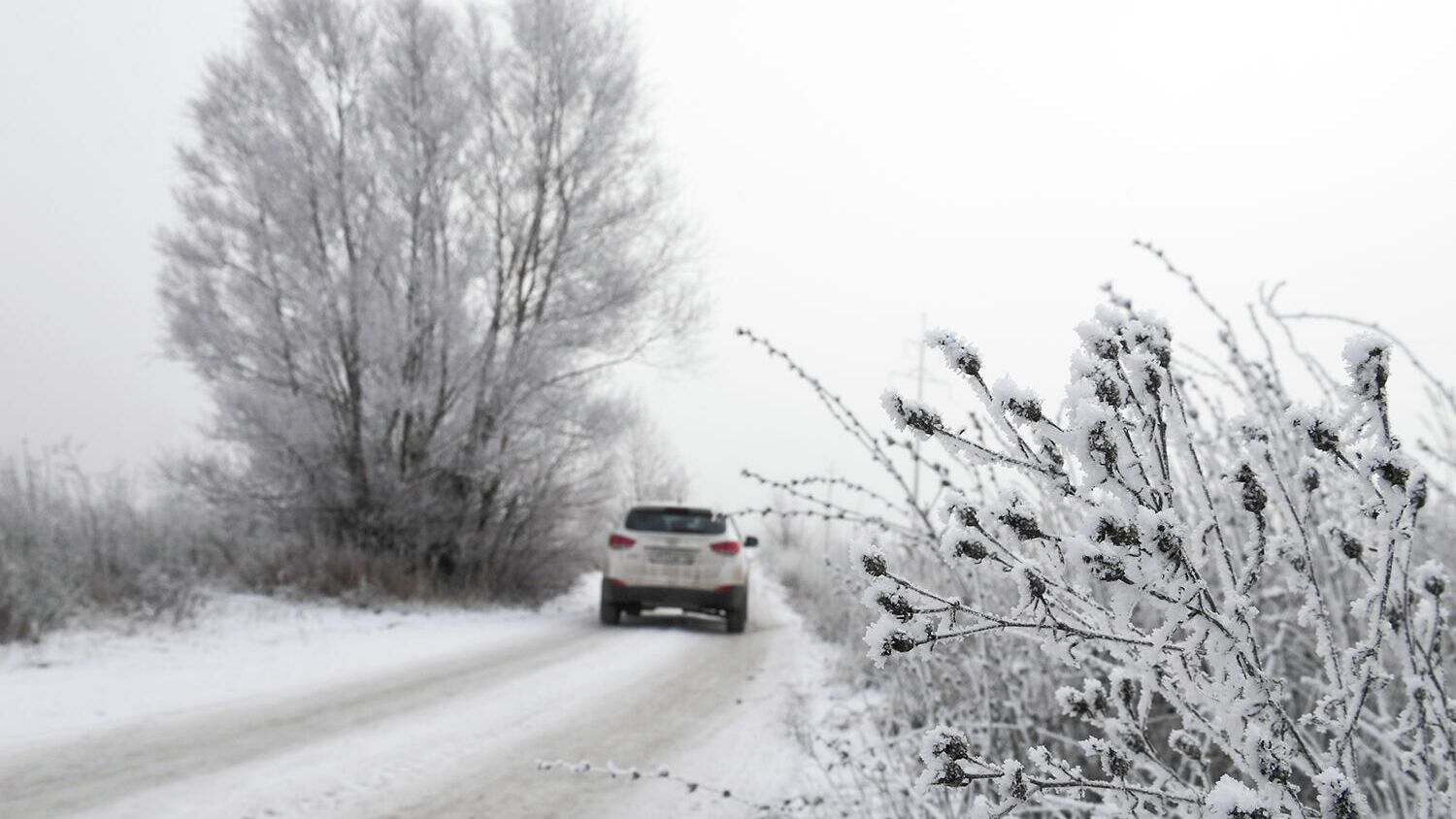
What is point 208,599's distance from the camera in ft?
30.1

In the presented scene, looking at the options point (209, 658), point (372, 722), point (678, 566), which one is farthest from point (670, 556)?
point (372, 722)

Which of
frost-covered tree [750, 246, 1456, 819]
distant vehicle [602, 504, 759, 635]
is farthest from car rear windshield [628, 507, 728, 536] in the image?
frost-covered tree [750, 246, 1456, 819]

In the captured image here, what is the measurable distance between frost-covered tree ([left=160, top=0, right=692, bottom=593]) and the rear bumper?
3.20m

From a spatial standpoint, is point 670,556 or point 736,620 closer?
point 670,556

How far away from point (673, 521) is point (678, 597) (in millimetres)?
934

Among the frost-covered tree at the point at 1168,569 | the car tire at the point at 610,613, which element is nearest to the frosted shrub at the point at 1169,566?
the frost-covered tree at the point at 1168,569

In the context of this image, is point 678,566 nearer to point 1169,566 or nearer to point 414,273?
point 414,273

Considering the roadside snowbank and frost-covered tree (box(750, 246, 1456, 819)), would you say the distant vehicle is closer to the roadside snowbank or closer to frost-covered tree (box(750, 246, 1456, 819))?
the roadside snowbank

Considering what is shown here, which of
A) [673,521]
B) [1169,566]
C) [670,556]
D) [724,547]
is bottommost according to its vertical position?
[670,556]

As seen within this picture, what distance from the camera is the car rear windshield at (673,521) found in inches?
443

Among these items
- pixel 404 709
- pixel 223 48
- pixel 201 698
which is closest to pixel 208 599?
pixel 201 698

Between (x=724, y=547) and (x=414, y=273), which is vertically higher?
(x=414, y=273)

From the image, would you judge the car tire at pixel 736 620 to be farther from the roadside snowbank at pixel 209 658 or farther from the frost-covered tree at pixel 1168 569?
the frost-covered tree at pixel 1168 569

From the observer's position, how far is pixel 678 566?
11.0m
